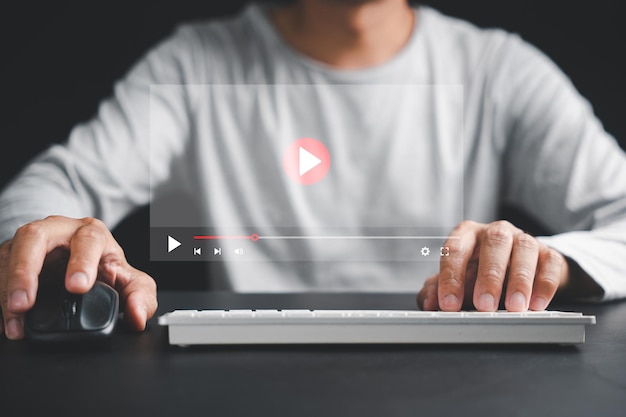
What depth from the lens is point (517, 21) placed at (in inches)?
59.5

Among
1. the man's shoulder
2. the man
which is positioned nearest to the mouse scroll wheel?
the man

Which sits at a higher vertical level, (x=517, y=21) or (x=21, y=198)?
(x=517, y=21)

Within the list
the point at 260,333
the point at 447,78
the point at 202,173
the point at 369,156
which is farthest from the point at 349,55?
the point at 260,333

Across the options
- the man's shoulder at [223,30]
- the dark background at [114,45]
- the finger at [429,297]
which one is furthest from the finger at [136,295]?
the dark background at [114,45]

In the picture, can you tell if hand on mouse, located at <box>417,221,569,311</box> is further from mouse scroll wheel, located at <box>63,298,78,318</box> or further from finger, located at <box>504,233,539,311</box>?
mouse scroll wheel, located at <box>63,298,78,318</box>

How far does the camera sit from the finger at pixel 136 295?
0.65 meters

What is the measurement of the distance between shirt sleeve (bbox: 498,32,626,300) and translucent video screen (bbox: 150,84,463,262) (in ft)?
0.93

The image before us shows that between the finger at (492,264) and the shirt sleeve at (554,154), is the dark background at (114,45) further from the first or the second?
the finger at (492,264)

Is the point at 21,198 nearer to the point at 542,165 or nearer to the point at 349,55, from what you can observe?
the point at 349,55

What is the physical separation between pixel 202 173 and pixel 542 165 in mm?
757

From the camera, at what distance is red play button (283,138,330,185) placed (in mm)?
909

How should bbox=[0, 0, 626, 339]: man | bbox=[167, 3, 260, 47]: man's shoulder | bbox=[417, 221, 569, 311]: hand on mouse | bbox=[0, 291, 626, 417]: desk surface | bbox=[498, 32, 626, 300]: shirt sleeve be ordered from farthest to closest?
bbox=[167, 3, 260, 47]: man's shoulder < bbox=[498, 32, 626, 300]: shirt sleeve < bbox=[0, 0, 626, 339]: man < bbox=[417, 221, 569, 311]: hand on mouse < bbox=[0, 291, 626, 417]: desk surface

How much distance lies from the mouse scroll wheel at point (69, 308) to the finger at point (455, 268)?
40cm

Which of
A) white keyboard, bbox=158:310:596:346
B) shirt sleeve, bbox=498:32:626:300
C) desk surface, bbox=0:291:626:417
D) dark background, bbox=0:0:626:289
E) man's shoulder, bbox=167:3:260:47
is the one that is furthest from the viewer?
dark background, bbox=0:0:626:289
